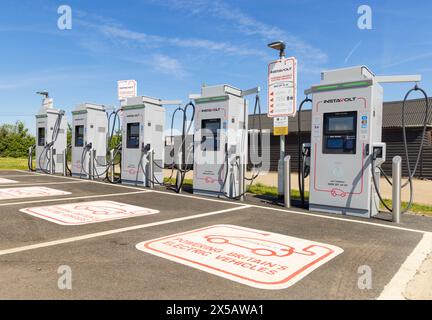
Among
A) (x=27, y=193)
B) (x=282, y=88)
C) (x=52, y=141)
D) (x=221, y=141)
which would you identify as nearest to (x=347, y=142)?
(x=282, y=88)

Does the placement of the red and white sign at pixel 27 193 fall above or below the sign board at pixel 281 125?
below

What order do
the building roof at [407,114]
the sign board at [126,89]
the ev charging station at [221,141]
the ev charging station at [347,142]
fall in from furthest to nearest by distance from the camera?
the building roof at [407,114] < the sign board at [126,89] < the ev charging station at [221,141] < the ev charging station at [347,142]

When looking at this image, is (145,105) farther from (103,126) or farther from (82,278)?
(82,278)

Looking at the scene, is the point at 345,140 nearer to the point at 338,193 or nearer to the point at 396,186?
the point at 338,193

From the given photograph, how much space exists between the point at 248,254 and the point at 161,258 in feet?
3.16

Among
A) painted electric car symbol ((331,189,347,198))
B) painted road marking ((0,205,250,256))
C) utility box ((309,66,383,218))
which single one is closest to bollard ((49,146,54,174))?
Result: painted road marking ((0,205,250,256))

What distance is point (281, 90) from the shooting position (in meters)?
8.17

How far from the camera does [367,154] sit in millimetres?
6383

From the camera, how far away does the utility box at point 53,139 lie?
50.4 feet

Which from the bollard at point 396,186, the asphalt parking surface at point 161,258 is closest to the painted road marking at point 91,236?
the asphalt parking surface at point 161,258

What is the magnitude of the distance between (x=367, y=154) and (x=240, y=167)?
321 centimetres

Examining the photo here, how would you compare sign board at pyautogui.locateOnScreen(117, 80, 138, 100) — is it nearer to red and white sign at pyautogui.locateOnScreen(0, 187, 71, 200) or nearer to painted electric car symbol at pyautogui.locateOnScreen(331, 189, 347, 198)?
red and white sign at pyautogui.locateOnScreen(0, 187, 71, 200)

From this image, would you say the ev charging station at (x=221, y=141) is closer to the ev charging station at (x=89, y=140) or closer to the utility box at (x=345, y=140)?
the utility box at (x=345, y=140)
